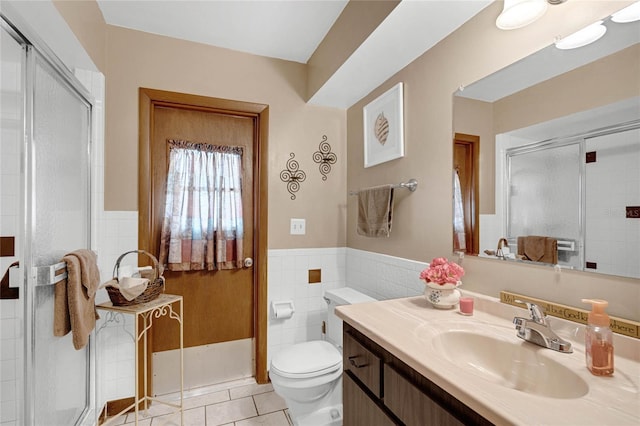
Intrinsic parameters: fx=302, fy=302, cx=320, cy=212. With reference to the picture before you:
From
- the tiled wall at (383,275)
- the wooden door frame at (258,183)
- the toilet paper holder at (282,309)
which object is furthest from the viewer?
the toilet paper holder at (282,309)

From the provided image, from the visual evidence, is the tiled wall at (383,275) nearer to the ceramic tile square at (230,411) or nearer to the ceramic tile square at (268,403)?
the ceramic tile square at (268,403)

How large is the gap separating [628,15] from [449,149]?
712 millimetres

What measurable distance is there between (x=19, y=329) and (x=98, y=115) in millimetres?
1267

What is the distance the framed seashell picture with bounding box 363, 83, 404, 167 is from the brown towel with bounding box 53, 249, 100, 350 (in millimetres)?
1755

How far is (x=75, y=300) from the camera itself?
1416mm

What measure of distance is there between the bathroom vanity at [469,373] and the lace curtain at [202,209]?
1.24 m

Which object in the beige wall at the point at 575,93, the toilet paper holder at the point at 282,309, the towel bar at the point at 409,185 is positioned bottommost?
the toilet paper holder at the point at 282,309

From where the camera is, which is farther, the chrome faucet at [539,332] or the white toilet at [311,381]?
the white toilet at [311,381]

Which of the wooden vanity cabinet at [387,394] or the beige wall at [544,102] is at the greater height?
the beige wall at [544,102]

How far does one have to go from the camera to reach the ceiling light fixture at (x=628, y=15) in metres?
0.85

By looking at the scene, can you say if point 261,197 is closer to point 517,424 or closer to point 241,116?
point 241,116

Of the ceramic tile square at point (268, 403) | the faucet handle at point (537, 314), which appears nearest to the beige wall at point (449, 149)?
the faucet handle at point (537, 314)

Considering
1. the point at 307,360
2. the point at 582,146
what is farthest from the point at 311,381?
the point at 582,146

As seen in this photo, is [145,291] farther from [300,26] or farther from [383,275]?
[300,26]
